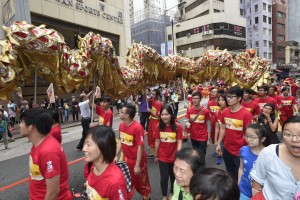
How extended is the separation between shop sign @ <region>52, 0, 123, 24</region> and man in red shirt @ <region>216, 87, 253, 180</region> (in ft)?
43.7

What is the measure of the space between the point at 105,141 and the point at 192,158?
2.26ft

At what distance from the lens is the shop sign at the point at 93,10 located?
14841 mm

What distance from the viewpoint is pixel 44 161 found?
206 cm

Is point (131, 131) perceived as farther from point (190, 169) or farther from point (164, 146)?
point (190, 169)

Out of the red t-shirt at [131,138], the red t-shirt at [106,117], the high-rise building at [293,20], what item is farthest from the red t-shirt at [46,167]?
the high-rise building at [293,20]

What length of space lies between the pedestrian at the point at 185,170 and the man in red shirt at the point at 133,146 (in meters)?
1.46

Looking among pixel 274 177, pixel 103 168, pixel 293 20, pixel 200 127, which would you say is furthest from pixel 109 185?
pixel 293 20

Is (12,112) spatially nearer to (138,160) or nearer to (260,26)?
(138,160)

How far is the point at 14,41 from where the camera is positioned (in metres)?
3.20

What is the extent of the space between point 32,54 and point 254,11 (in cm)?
4292

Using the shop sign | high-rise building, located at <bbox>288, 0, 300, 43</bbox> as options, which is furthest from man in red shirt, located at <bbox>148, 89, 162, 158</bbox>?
high-rise building, located at <bbox>288, 0, 300, 43</bbox>

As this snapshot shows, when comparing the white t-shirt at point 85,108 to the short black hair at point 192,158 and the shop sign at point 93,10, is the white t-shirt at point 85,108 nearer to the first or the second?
the short black hair at point 192,158

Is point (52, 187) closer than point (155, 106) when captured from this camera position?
Yes

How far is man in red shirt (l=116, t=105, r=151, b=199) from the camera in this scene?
136 inches
